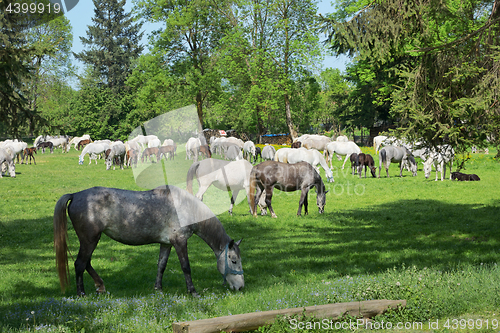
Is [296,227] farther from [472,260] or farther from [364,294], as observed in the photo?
[364,294]

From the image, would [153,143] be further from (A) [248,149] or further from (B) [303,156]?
(B) [303,156]

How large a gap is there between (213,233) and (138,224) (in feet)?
4.41

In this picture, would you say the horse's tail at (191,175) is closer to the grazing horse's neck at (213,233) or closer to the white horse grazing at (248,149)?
the grazing horse's neck at (213,233)

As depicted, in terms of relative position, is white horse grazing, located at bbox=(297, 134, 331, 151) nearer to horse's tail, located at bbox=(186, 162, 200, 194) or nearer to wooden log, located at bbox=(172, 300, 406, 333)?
horse's tail, located at bbox=(186, 162, 200, 194)

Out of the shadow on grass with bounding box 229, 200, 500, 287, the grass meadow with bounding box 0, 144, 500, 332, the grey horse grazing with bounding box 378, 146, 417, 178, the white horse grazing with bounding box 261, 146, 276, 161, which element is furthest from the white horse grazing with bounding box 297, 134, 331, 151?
the shadow on grass with bounding box 229, 200, 500, 287

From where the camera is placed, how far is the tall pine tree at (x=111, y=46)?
79875mm

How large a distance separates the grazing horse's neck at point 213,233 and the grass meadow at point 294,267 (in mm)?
839

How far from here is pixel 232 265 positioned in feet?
25.7

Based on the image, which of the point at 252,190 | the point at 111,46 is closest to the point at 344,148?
the point at 252,190

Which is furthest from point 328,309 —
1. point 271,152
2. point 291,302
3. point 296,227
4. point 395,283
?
point 271,152

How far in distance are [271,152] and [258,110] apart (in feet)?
76.0

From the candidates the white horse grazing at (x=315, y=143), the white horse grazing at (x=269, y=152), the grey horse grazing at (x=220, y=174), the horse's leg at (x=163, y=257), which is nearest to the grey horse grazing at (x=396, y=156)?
the white horse grazing at (x=269, y=152)

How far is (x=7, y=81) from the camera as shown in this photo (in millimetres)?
11711

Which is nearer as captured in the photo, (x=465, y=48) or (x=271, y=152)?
(x=465, y=48)
